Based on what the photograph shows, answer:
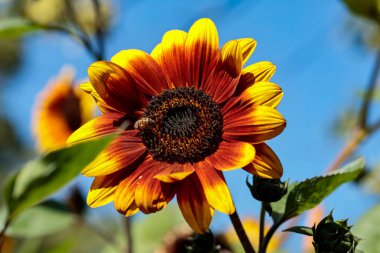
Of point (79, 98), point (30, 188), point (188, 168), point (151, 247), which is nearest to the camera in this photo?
point (30, 188)

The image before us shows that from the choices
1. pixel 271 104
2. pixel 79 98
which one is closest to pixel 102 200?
pixel 271 104

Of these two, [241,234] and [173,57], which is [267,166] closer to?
[241,234]

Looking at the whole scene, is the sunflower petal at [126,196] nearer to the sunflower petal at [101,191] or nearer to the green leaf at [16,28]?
the sunflower petal at [101,191]

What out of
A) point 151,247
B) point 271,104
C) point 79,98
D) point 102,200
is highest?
point 271,104

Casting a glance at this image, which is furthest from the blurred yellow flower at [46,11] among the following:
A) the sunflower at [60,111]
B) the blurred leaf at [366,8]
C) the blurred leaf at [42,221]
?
the blurred leaf at [366,8]

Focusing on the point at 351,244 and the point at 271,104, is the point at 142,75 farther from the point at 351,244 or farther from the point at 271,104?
the point at 351,244

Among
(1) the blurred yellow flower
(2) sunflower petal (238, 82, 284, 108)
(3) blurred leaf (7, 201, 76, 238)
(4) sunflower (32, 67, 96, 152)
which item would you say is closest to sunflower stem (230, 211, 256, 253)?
(2) sunflower petal (238, 82, 284, 108)

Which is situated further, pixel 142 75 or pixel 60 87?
pixel 60 87

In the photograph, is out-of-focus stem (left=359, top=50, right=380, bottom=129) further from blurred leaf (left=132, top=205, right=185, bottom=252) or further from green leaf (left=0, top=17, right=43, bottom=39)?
green leaf (left=0, top=17, right=43, bottom=39)
